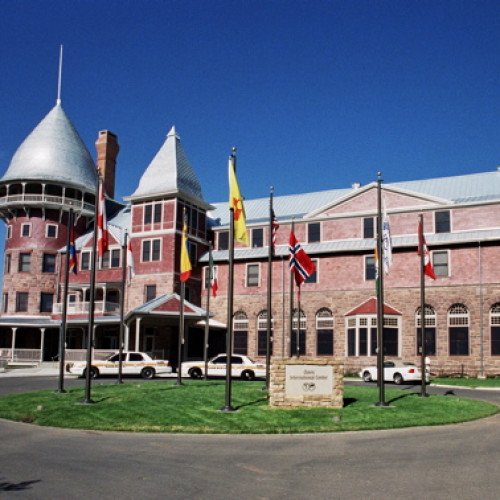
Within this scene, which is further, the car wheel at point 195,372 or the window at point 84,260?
the window at point 84,260

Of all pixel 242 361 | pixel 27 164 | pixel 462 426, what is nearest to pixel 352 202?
pixel 242 361

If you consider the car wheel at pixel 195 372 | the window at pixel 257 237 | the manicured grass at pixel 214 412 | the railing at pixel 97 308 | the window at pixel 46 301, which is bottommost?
the manicured grass at pixel 214 412

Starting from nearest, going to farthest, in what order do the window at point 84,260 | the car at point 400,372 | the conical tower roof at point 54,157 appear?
the car at point 400,372 → the window at point 84,260 → the conical tower roof at point 54,157

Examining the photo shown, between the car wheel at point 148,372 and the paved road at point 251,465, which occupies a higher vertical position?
the car wheel at point 148,372

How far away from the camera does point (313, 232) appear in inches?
2036

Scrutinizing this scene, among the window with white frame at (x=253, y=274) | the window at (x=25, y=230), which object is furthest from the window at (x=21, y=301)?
the window with white frame at (x=253, y=274)

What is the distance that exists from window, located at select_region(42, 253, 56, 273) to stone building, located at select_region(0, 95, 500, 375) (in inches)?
3.7

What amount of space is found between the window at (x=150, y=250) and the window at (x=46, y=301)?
10.8 metres

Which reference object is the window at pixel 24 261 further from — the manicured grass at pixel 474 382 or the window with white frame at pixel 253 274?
the manicured grass at pixel 474 382

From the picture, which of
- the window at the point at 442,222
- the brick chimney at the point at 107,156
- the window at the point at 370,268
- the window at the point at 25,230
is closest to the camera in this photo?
the window at the point at 442,222

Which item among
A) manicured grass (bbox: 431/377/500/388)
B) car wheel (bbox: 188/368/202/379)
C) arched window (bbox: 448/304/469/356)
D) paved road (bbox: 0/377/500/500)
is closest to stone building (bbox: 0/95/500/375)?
arched window (bbox: 448/304/469/356)

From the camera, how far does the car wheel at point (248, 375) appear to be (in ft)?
123

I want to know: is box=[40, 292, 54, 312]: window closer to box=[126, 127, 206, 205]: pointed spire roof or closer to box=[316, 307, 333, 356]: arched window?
box=[126, 127, 206, 205]: pointed spire roof

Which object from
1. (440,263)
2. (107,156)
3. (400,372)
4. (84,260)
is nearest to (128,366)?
(400,372)
